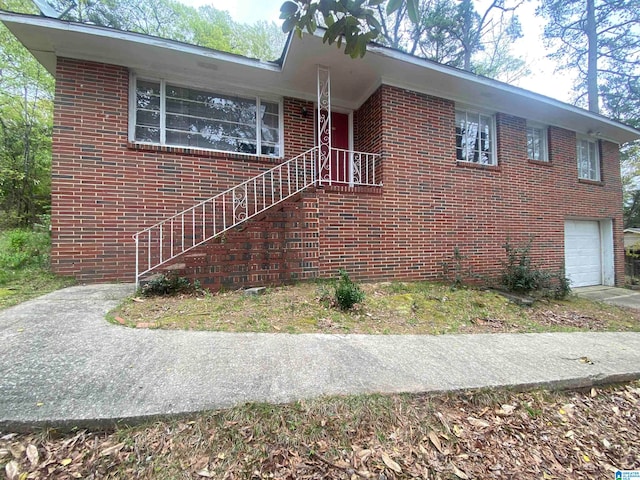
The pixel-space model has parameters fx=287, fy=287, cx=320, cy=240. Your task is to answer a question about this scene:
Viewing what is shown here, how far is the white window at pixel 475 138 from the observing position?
698 centimetres

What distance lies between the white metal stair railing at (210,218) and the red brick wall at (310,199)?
220 millimetres

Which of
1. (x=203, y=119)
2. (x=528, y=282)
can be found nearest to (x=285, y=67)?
(x=203, y=119)

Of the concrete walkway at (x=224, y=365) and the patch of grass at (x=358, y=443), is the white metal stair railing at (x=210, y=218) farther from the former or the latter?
the patch of grass at (x=358, y=443)

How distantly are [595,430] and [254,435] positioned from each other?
89.7 inches

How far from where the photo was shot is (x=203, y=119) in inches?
235

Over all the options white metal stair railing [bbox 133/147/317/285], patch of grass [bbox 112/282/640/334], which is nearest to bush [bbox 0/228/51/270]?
white metal stair railing [bbox 133/147/317/285]

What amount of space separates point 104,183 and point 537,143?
10.6m

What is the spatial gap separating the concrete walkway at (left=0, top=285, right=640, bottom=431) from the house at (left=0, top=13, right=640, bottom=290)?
1967 millimetres

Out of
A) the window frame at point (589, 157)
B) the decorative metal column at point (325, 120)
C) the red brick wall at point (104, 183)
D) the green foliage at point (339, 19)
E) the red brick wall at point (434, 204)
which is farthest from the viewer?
the window frame at point (589, 157)

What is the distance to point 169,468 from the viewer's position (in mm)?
1357

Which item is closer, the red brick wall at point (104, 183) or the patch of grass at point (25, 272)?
the patch of grass at point (25, 272)

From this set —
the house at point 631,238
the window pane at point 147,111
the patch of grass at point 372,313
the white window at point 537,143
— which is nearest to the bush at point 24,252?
the window pane at point 147,111

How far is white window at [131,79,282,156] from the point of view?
5.59m

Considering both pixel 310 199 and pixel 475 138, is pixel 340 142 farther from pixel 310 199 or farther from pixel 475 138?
pixel 475 138
